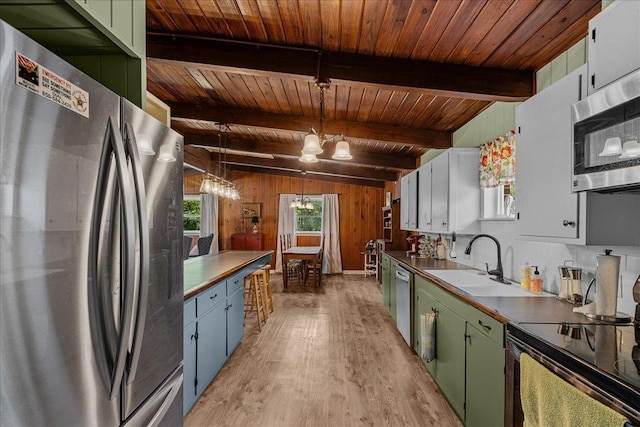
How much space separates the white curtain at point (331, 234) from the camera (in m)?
8.09

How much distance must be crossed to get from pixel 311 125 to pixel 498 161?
6.73 feet

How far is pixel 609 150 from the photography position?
126cm

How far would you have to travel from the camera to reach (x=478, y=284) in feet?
8.87

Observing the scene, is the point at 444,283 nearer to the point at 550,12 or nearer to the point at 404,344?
the point at 404,344

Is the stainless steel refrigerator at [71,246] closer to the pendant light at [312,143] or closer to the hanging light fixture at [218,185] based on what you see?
the pendant light at [312,143]

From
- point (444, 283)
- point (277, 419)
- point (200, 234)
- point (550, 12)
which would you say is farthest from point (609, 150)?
point (200, 234)

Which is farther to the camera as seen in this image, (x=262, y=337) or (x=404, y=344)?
(x=262, y=337)

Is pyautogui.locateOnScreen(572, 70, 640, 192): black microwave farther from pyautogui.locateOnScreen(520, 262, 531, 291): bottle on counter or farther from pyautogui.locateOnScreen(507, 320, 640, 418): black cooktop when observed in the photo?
pyautogui.locateOnScreen(520, 262, 531, 291): bottle on counter

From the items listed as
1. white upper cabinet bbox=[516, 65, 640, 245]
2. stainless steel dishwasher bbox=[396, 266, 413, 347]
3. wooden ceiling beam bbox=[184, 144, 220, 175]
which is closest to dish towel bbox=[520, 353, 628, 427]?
A: white upper cabinet bbox=[516, 65, 640, 245]

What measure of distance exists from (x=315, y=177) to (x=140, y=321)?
23.6 feet

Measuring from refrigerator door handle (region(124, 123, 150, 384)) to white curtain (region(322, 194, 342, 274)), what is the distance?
7094 mm

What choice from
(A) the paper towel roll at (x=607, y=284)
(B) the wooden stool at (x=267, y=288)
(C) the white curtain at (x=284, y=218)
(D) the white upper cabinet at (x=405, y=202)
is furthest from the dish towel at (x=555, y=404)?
(C) the white curtain at (x=284, y=218)

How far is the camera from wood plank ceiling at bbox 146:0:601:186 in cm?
183

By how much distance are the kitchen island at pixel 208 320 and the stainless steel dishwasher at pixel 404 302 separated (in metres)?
1.66
